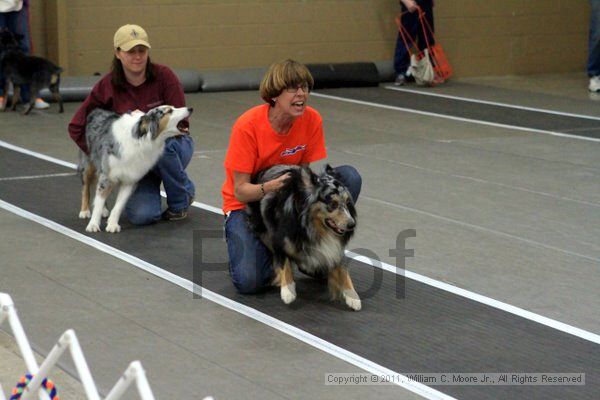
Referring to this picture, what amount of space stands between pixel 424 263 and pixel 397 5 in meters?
8.36

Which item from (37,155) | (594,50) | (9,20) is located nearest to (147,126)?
(37,155)

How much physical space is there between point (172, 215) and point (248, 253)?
5.10ft

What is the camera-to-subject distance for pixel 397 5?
13188 millimetres

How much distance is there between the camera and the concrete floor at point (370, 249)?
13.0 ft

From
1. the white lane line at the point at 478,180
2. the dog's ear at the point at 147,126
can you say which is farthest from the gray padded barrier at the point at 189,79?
the dog's ear at the point at 147,126

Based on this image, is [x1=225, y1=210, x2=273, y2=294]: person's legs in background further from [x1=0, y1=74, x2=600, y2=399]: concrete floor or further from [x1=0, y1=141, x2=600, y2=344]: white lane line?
[x1=0, y1=141, x2=600, y2=344]: white lane line

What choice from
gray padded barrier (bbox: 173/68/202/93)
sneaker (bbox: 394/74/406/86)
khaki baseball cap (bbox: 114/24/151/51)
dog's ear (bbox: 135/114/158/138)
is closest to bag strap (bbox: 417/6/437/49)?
sneaker (bbox: 394/74/406/86)

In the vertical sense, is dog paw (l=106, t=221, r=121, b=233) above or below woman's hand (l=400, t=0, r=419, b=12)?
below

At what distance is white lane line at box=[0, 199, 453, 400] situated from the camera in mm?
3797

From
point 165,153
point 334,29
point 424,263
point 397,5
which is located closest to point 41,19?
point 334,29

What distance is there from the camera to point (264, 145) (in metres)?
4.72

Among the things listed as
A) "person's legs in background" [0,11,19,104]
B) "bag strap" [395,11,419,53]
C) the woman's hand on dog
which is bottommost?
"bag strap" [395,11,419,53]

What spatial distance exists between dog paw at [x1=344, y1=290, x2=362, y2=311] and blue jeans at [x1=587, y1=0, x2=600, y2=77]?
8.39 metres

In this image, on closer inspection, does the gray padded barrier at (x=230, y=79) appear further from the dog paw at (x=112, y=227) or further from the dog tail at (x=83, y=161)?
the dog paw at (x=112, y=227)
